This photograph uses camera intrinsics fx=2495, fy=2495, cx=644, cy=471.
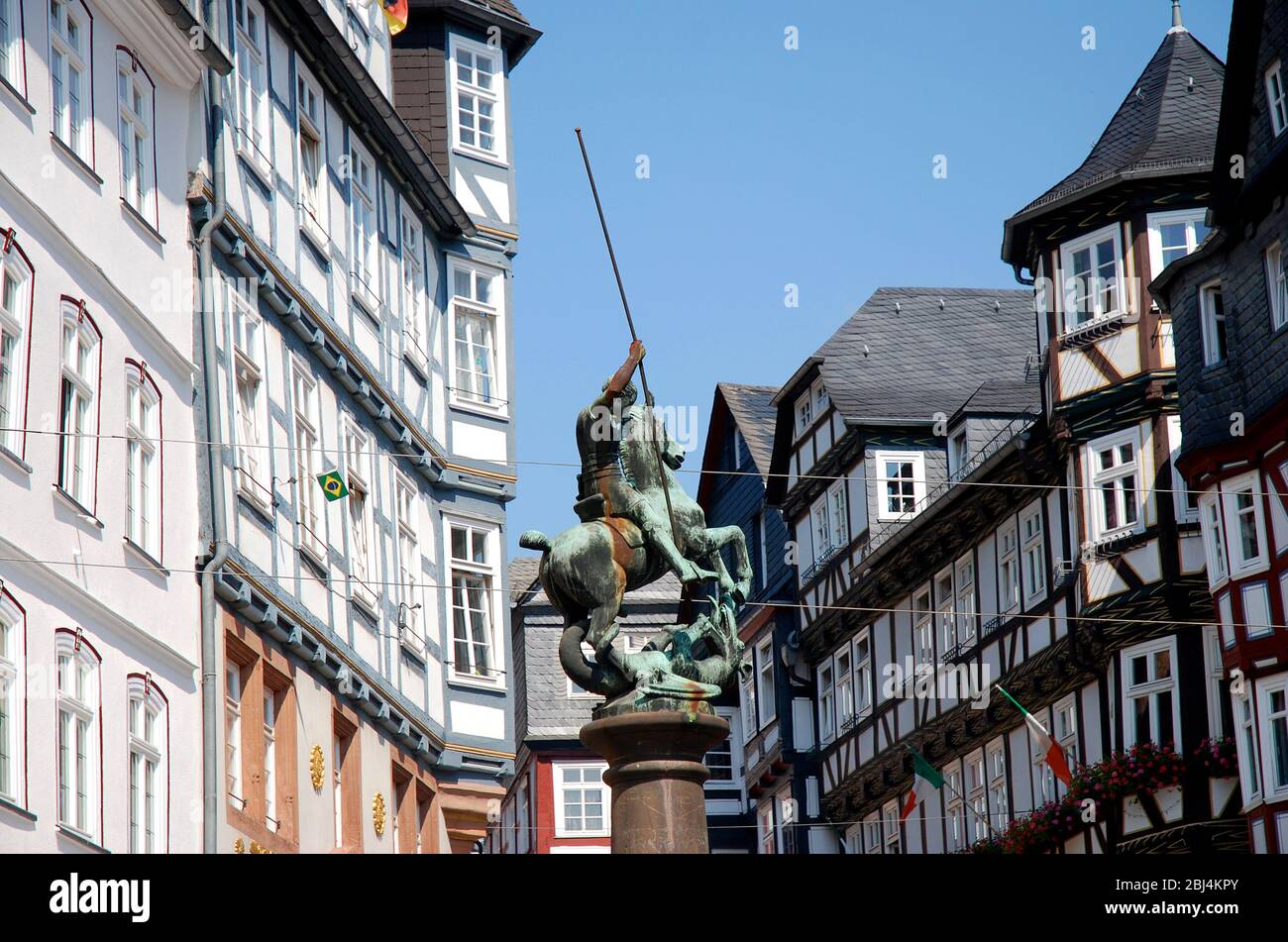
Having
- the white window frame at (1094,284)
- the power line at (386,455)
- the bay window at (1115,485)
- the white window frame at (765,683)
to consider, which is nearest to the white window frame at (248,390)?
the power line at (386,455)

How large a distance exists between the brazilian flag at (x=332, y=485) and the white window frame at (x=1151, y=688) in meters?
12.4

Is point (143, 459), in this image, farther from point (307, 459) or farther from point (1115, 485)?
point (1115, 485)

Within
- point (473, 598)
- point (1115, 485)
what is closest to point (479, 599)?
point (473, 598)

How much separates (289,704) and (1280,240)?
539 inches

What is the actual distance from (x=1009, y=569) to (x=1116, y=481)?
403cm

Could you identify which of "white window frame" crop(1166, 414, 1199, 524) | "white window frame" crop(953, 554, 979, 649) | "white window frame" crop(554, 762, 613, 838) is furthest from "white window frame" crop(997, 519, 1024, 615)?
"white window frame" crop(554, 762, 613, 838)

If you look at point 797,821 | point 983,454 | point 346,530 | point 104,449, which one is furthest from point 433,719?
point 797,821

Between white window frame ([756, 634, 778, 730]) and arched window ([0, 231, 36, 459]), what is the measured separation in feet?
102

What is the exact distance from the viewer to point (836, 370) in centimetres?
4712

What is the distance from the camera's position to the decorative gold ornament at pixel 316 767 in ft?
84.5

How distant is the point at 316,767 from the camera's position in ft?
84.8

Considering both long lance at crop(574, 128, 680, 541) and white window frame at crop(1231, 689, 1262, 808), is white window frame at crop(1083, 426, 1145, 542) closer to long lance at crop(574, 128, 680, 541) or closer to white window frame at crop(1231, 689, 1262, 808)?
white window frame at crop(1231, 689, 1262, 808)

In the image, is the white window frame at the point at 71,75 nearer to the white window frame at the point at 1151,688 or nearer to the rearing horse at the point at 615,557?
the rearing horse at the point at 615,557

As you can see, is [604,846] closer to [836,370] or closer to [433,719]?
[836,370]
